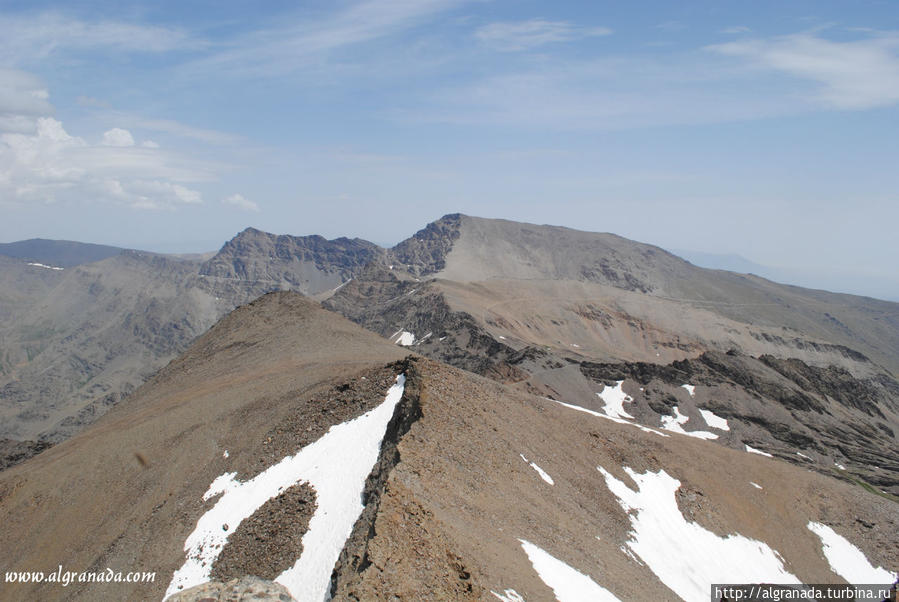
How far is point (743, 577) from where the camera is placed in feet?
146

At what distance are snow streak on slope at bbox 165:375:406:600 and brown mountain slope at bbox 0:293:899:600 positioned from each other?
0.60 metres

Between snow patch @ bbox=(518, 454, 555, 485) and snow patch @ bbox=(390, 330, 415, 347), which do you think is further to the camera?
snow patch @ bbox=(390, 330, 415, 347)

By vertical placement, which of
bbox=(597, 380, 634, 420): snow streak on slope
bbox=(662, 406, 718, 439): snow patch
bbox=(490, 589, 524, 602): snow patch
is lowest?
bbox=(662, 406, 718, 439): snow patch

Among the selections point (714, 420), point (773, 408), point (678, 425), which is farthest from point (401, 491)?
point (773, 408)

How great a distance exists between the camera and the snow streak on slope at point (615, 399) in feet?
295

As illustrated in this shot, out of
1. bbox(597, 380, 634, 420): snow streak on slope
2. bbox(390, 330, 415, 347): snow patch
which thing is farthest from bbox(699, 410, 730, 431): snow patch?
bbox(390, 330, 415, 347): snow patch

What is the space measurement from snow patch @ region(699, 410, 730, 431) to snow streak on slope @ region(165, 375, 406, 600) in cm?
6943

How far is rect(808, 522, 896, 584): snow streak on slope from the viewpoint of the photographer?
49031mm

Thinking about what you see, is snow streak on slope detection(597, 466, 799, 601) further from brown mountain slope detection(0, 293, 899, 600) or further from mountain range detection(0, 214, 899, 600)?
brown mountain slope detection(0, 293, 899, 600)

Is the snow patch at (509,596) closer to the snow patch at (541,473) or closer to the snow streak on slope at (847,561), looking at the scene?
the snow patch at (541,473)

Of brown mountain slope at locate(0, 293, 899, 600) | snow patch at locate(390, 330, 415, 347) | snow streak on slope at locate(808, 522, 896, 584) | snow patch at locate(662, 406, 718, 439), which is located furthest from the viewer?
snow patch at locate(390, 330, 415, 347)

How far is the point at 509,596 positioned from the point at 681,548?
27.2 metres

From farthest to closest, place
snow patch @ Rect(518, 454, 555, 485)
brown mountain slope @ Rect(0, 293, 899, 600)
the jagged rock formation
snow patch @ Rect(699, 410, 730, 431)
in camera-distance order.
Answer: snow patch @ Rect(699, 410, 730, 431) < the jagged rock formation < snow patch @ Rect(518, 454, 555, 485) < brown mountain slope @ Rect(0, 293, 899, 600)

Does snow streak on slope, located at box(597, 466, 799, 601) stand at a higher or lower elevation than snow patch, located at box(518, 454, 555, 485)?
lower
